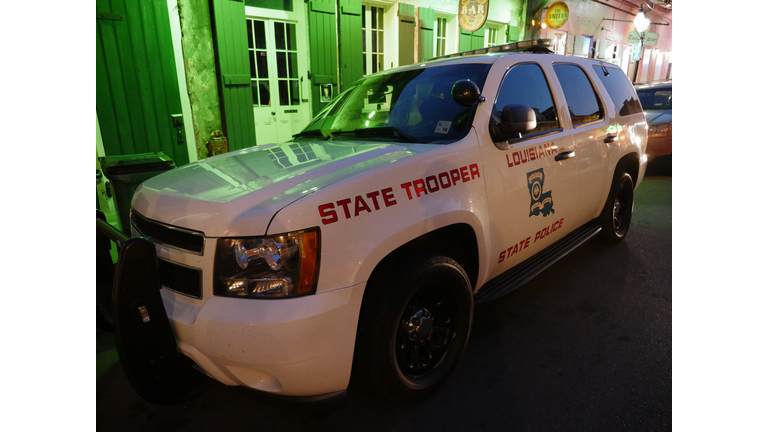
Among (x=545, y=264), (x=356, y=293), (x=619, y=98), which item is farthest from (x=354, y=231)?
(x=619, y=98)

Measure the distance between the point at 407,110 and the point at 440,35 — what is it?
8354mm

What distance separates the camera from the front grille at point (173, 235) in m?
1.72

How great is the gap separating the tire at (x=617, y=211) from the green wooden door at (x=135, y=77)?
586cm

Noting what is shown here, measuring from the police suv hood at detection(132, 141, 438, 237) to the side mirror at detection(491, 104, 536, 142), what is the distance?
0.47 m

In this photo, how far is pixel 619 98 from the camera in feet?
13.2

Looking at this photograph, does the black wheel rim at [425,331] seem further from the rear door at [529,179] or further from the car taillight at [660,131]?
the car taillight at [660,131]

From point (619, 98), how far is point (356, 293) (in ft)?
11.9

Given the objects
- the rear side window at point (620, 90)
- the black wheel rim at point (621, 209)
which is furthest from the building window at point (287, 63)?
the black wheel rim at point (621, 209)

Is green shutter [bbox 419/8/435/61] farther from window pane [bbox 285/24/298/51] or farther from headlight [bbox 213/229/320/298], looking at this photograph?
headlight [bbox 213/229/320/298]

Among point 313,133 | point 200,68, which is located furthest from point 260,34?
point 313,133

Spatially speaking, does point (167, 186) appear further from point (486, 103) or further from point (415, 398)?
point (486, 103)

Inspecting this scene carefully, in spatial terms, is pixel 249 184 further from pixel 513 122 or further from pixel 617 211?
pixel 617 211

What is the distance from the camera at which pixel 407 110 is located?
108 inches

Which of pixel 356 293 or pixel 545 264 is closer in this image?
pixel 356 293
